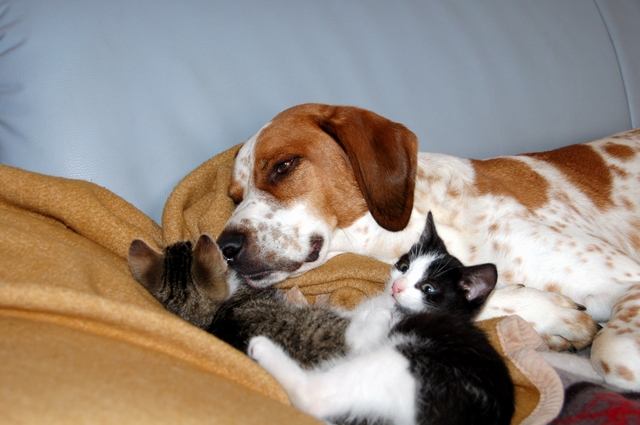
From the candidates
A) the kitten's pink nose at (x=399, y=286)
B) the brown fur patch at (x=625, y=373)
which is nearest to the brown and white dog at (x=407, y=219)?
the brown fur patch at (x=625, y=373)

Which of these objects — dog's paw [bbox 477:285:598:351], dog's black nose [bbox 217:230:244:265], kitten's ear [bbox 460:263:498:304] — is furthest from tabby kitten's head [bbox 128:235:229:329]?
dog's paw [bbox 477:285:598:351]

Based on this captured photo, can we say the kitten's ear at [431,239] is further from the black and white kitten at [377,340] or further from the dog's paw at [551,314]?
the dog's paw at [551,314]

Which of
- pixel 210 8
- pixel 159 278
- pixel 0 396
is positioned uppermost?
pixel 210 8

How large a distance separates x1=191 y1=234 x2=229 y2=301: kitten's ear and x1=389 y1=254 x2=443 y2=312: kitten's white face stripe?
23.4 inches

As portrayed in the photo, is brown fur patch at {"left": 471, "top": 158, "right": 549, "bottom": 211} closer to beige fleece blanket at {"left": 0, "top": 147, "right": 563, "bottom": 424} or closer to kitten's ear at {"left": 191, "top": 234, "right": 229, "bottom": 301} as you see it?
beige fleece blanket at {"left": 0, "top": 147, "right": 563, "bottom": 424}

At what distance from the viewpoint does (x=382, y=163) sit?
1976mm

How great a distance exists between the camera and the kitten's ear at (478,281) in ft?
5.52

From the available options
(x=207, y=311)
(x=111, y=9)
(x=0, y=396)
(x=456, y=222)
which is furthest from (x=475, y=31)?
(x=0, y=396)

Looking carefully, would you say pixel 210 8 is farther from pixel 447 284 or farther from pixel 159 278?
pixel 447 284

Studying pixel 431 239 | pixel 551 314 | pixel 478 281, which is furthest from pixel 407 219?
pixel 551 314

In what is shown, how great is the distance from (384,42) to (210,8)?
91cm

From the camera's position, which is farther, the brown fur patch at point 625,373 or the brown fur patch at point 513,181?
the brown fur patch at point 513,181

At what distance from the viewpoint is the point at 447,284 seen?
1.77 m

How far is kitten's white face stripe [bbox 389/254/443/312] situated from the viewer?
1748mm
